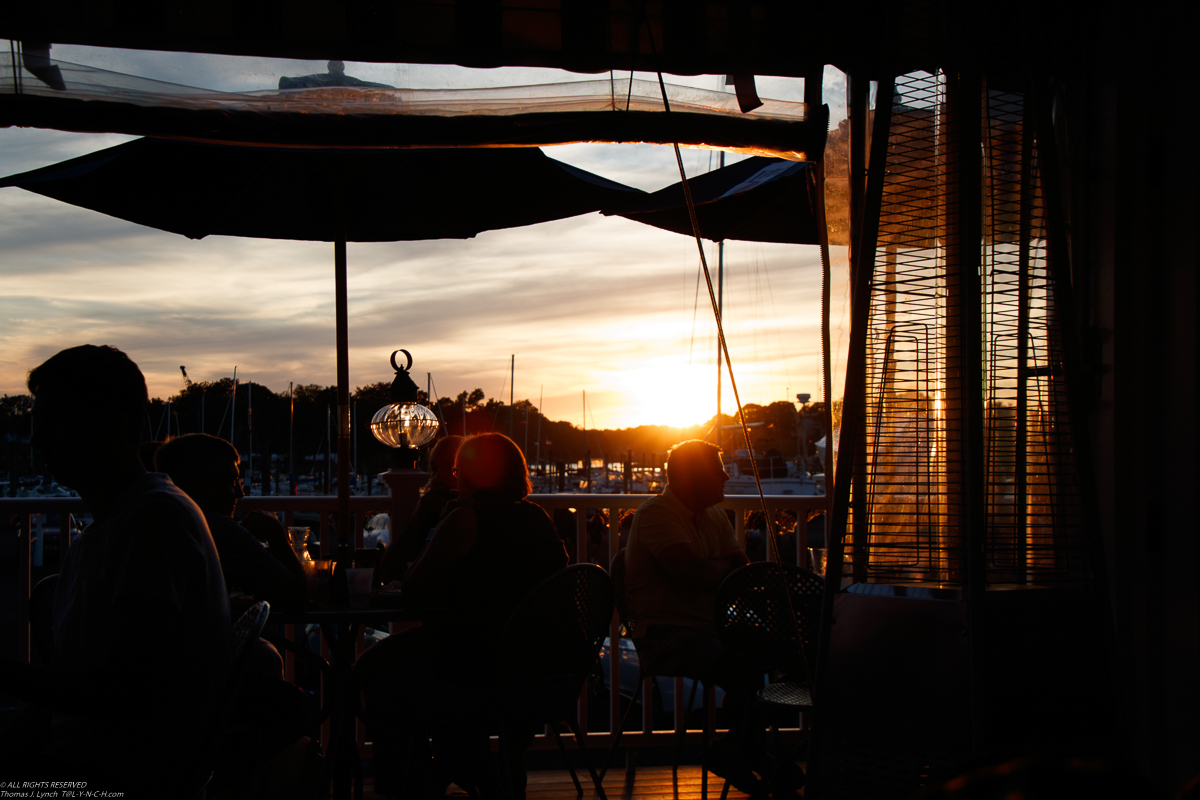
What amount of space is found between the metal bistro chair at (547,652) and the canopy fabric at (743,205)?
4.95 feet

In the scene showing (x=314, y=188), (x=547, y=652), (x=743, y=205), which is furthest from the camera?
(x=743, y=205)

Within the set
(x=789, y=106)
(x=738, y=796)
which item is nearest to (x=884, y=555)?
(x=789, y=106)

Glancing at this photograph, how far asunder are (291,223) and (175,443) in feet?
4.64

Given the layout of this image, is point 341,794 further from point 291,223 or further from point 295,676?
point 291,223

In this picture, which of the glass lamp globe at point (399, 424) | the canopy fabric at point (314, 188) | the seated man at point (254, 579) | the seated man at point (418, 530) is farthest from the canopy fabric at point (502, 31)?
the glass lamp globe at point (399, 424)

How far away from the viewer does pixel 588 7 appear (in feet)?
6.34

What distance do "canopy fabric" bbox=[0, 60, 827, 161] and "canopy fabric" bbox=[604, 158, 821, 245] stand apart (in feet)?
3.17

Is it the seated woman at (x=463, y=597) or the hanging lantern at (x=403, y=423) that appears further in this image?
the hanging lantern at (x=403, y=423)

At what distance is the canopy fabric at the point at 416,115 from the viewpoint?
186 centimetres

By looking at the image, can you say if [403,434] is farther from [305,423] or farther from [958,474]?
[305,423]

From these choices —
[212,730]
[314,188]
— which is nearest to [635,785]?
[212,730]

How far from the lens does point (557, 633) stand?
239 centimetres

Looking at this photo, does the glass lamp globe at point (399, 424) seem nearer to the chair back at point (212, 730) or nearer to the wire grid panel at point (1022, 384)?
the chair back at point (212, 730)

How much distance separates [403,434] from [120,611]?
7.79ft
